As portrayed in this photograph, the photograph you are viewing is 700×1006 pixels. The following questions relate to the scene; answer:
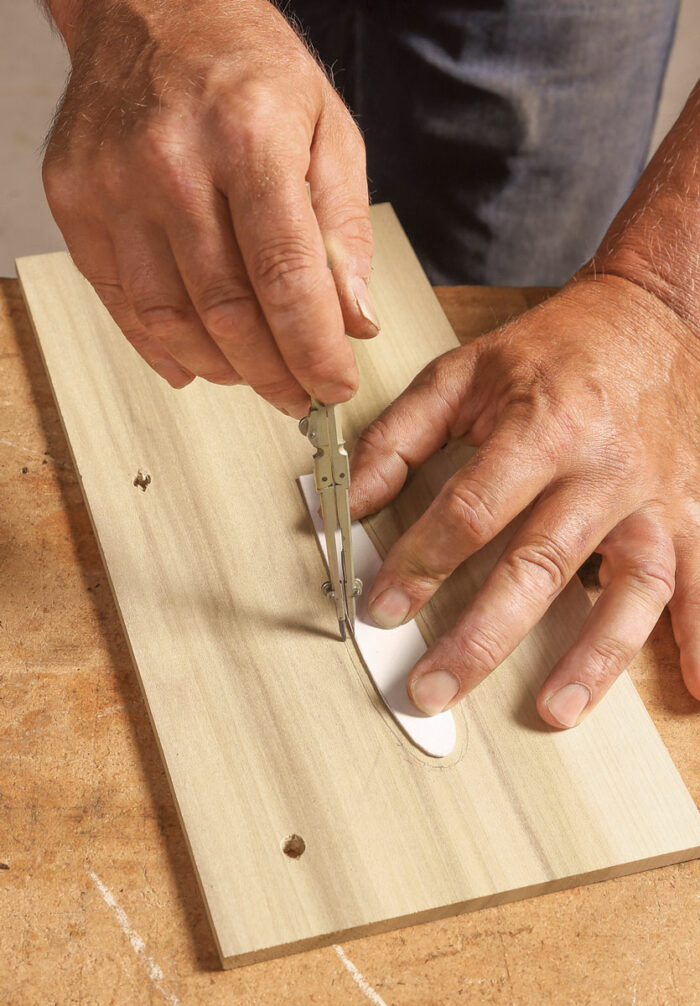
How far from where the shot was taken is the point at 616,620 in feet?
3.80

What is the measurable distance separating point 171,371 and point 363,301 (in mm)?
257

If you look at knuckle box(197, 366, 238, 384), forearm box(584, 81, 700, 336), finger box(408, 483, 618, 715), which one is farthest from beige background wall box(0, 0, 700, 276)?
finger box(408, 483, 618, 715)

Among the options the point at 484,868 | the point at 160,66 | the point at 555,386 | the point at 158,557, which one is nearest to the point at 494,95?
the point at 555,386

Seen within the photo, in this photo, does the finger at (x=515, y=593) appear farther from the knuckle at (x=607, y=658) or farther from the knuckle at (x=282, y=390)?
the knuckle at (x=282, y=390)

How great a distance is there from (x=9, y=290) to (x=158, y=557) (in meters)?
0.62

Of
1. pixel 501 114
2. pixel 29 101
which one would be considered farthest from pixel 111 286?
pixel 29 101

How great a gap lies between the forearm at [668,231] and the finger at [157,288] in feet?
2.32

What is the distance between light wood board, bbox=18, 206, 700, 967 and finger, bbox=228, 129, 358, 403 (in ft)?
1.23

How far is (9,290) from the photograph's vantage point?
158cm

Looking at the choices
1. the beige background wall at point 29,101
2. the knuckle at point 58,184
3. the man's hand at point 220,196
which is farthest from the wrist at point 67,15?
the beige background wall at point 29,101

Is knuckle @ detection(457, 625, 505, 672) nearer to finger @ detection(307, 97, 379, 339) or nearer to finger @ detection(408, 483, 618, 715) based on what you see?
finger @ detection(408, 483, 618, 715)

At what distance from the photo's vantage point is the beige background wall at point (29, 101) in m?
3.44

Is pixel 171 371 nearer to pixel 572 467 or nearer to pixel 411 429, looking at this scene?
pixel 411 429

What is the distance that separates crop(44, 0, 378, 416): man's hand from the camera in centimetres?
91
